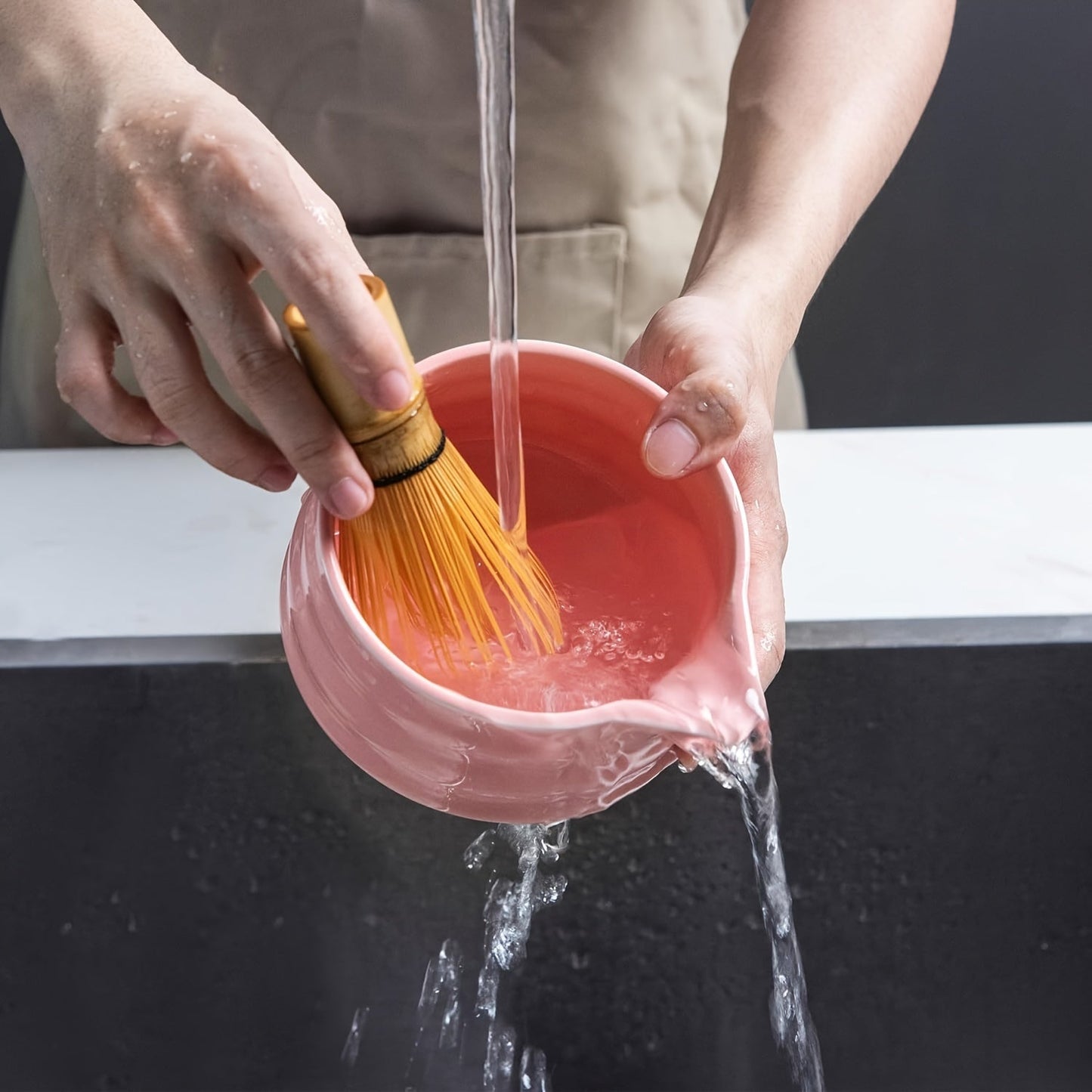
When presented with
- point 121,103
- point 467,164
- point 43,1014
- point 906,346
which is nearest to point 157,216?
point 121,103

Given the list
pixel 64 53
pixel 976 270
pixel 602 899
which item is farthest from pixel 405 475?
pixel 976 270

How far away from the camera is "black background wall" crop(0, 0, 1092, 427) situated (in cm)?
104

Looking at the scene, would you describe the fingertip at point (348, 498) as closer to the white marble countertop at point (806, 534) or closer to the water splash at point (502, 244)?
the water splash at point (502, 244)

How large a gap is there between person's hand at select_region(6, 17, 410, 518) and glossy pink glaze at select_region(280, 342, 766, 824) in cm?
3

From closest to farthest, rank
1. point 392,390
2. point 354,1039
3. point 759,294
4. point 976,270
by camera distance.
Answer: point 392,390, point 759,294, point 354,1039, point 976,270

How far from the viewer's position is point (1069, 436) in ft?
2.04

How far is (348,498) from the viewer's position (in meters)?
0.34

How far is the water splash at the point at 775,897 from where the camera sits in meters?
0.38

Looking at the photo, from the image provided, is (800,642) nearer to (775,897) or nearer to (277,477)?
(775,897)

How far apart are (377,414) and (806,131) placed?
1.09ft

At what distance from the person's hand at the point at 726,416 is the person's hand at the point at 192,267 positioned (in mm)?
95

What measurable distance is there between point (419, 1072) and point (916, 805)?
0.28 meters

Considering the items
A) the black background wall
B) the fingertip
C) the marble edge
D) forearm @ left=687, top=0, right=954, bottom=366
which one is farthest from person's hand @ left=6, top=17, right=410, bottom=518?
the black background wall

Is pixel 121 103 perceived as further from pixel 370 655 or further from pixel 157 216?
pixel 370 655
